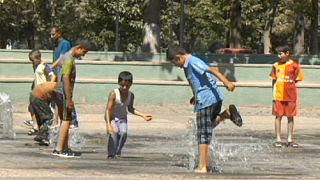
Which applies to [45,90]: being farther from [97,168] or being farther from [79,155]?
[97,168]

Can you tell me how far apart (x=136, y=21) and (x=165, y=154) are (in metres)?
49.4

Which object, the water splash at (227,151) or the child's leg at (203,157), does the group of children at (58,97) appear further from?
the child's leg at (203,157)

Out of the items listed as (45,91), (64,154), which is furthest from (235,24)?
(64,154)

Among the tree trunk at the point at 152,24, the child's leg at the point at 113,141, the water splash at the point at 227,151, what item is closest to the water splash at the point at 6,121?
the water splash at the point at 227,151

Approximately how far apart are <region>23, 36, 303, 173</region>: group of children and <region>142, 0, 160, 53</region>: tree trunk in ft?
A: 46.2

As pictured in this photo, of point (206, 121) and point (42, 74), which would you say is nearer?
point (206, 121)

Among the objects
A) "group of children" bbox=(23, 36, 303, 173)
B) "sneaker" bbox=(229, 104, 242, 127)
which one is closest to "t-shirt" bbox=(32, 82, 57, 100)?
"group of children" bbox=(23, 36, 303, 173)

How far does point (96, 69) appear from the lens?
77.5 feet

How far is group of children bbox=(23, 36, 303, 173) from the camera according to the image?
955 cm

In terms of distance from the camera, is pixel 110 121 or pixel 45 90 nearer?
pixel 110 121

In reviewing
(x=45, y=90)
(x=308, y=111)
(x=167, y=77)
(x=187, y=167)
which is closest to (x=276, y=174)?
(x=187, y=167)

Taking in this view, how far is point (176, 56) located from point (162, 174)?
1402mm

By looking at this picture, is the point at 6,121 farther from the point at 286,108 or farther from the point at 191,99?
the point at 191,99

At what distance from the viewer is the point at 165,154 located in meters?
12.2
